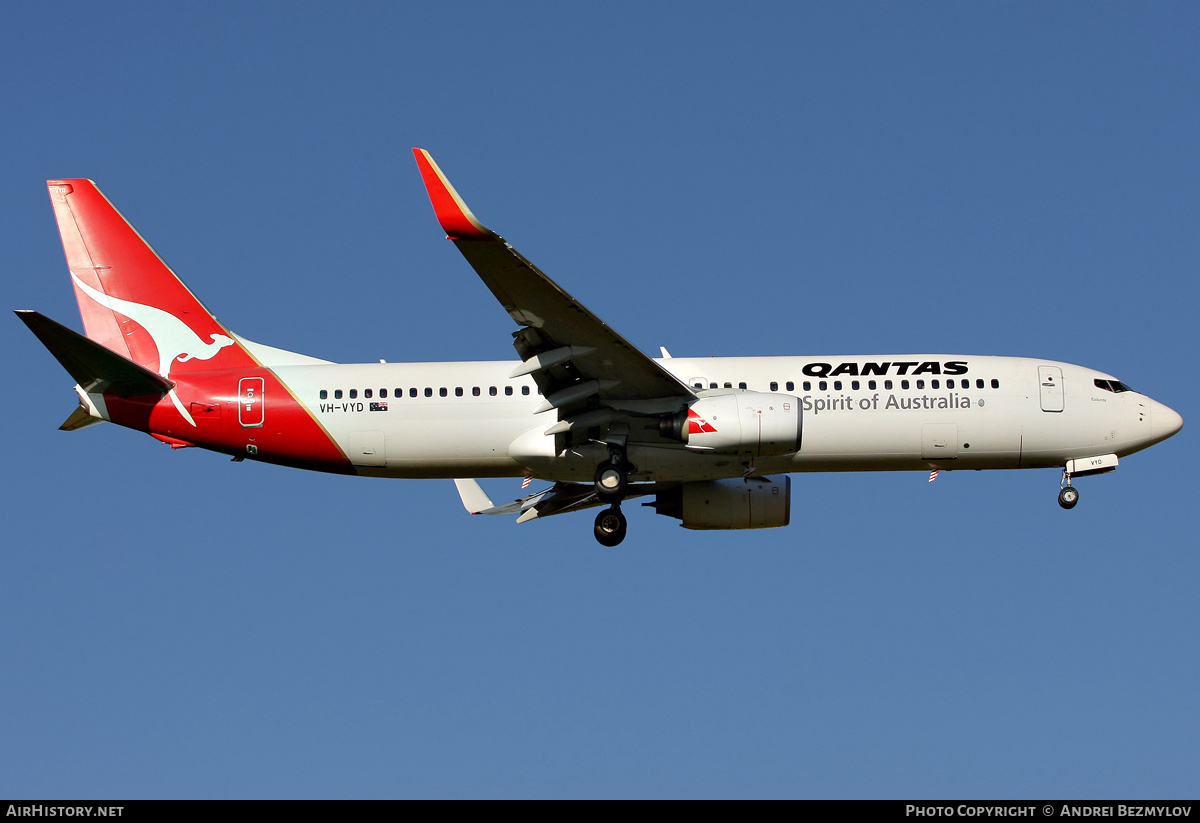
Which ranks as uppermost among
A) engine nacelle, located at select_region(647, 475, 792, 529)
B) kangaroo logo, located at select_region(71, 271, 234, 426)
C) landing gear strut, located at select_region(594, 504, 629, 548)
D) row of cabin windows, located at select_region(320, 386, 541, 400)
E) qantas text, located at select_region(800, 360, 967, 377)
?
kangaroo logo, located at select_region(71, 271, 234, 426)

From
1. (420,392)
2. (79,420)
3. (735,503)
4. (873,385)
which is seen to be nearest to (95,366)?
(79,420)

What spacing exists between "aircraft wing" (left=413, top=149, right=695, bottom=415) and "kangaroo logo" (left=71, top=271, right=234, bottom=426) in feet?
29.6

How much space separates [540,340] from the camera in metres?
29.7

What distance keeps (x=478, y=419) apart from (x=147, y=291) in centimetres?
985

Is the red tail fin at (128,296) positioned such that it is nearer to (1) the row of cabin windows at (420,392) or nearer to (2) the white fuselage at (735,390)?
(2) the white fuselage at (735,390)

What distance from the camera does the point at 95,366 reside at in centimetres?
3103

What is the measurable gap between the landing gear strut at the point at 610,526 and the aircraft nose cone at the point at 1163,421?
14101mm

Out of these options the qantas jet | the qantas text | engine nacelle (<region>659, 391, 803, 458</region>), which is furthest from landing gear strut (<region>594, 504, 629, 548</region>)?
the qantas text

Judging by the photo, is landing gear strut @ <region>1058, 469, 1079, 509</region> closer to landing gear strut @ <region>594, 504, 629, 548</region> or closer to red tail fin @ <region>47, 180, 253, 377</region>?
landing gear strut @ <region>594, 504, 629, 548</region>

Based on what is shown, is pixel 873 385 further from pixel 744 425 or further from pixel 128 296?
pixel 128 296

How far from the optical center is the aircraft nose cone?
111 ft

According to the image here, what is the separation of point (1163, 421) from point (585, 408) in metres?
15.4

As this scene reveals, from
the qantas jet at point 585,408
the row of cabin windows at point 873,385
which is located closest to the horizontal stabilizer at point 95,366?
the qantas jet at point 585,408
